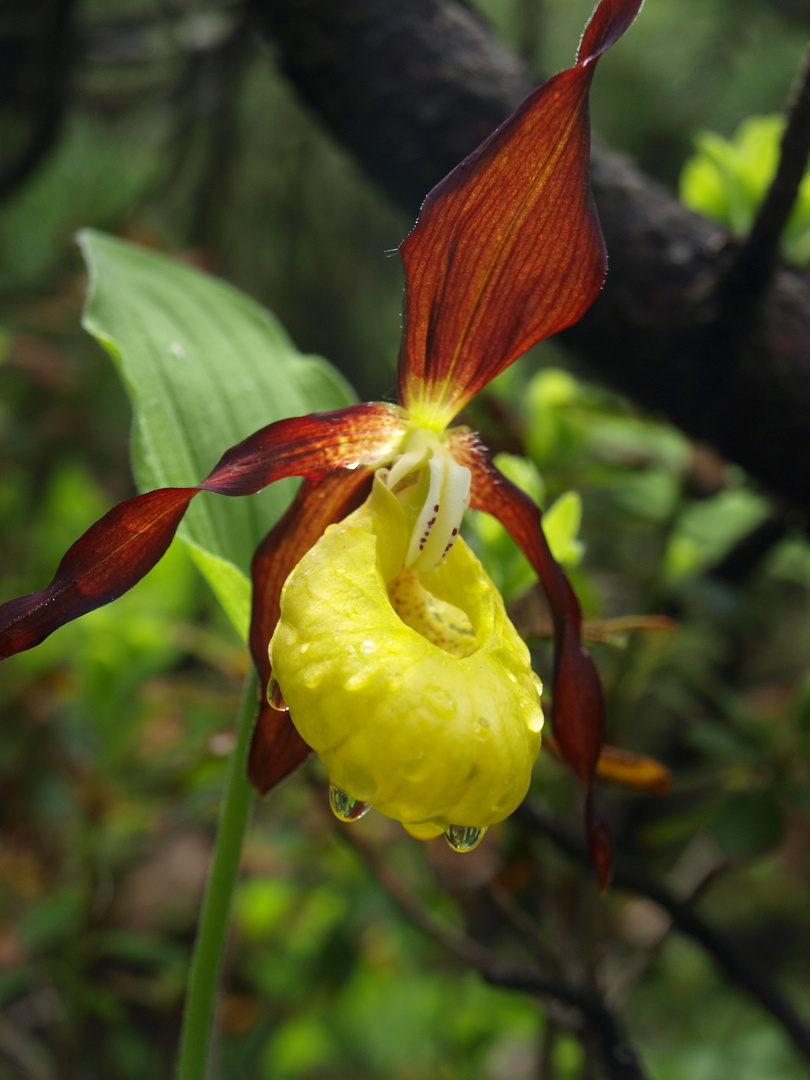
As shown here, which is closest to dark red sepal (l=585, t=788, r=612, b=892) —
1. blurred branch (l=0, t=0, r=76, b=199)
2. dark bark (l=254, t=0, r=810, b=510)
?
dark bark (l=254, t=0, r=810, b=510)

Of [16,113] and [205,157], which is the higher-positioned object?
[16,113]

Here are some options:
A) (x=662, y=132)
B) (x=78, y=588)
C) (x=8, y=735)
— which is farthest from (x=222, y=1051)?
(x=662, y=132)

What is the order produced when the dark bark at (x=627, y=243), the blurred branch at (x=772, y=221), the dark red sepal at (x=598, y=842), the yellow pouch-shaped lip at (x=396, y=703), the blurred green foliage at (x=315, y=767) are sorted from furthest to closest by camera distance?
the blurred green foliage at (x=315, y=767) → the dark bark at (x=627, y=243) → the blurred branch at (x=772, y=221) → the dark red sepal at (x=598, y=842) → the yellow pouch-shaped lip at (x=396, y=703)

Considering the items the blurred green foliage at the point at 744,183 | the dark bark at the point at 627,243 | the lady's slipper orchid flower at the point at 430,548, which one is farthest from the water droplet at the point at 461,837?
the blurred green foliage at the point at 744,183

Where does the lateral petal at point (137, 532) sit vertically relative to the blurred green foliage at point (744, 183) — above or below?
below

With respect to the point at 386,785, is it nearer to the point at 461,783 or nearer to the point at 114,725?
the point at 461,783

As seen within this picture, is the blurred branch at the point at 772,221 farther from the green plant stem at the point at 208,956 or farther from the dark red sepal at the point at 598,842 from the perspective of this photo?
the green plant stem at the point at 208,956

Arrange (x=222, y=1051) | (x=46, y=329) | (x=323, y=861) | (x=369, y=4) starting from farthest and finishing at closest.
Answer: (x=46, y=329)
(x=323, y=861)
(x=222, y=1051)
(x=369, y=4)
